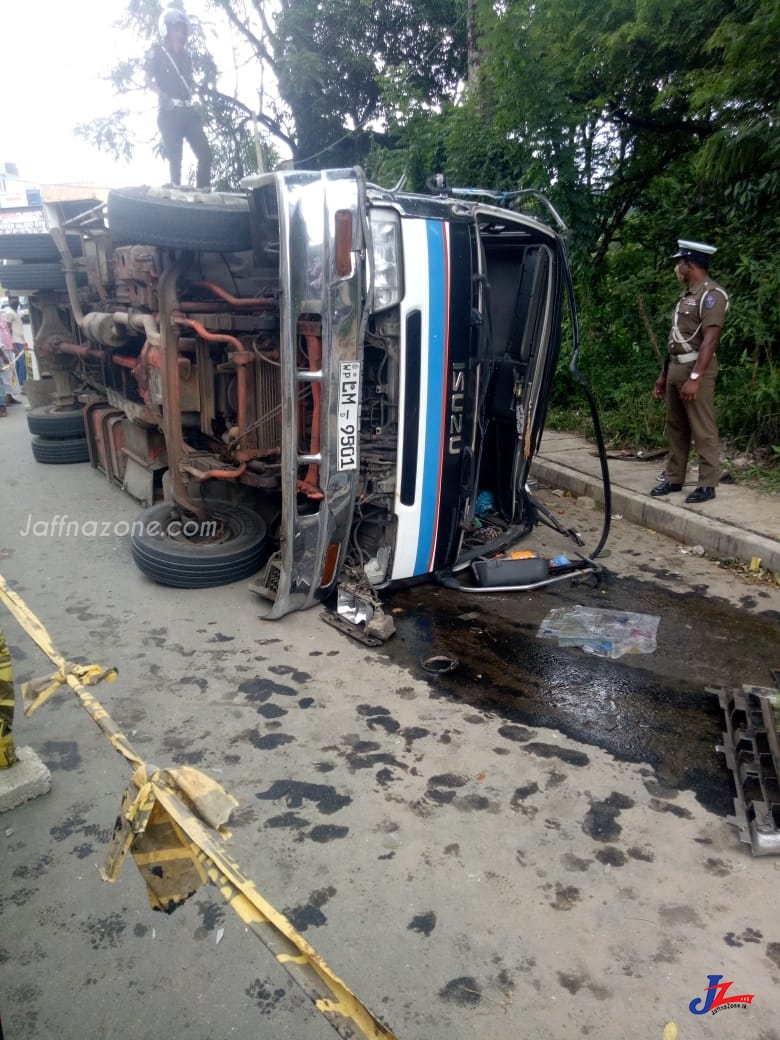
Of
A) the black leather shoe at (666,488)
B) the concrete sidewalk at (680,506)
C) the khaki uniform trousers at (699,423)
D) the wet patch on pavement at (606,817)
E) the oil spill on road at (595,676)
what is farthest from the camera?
the black leather shoe at (666,488)

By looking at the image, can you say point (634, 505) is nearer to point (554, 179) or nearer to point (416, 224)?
point (416, 224)

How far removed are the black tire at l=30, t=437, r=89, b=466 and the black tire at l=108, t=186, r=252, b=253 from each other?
4256mm

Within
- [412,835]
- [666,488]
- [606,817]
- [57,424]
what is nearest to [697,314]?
[666,488]

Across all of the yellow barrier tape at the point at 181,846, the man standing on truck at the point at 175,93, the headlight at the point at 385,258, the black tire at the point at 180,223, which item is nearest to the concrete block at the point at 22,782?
the yellow barrier tape at the point at 181,846

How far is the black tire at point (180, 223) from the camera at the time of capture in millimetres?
4105

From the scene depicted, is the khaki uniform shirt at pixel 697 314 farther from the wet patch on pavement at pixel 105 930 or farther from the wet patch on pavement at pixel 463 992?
the wet patch on pavement at pixel 105 930

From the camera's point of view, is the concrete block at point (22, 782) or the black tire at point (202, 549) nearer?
the concrete block at point (22, 782)

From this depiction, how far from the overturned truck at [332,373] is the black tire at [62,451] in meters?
2.60

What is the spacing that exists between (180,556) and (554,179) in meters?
6.15

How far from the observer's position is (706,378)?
224 inches

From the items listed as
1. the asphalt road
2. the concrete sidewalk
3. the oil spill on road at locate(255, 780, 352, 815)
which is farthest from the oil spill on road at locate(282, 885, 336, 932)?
the concrete sidewalk

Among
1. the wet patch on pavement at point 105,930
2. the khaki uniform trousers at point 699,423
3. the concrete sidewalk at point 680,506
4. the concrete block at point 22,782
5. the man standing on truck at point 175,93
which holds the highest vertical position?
the man standing on truck at point 175,93

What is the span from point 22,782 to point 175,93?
606 centimetres

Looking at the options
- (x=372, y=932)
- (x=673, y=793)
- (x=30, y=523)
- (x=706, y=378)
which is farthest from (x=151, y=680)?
(x=706, y=378)
